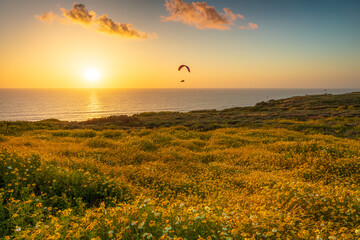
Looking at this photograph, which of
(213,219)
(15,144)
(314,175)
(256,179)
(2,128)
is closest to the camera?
(213,219)

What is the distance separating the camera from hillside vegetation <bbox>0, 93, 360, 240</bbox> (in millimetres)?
4426

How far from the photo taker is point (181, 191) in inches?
353

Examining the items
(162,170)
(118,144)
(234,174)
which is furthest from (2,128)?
(234,174)

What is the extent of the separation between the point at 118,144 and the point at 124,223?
1345cm

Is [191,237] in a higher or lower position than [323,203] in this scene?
higher

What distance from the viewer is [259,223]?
4668mm

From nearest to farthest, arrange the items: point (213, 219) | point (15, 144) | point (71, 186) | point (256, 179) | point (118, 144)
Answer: point (213, 219) < point (71, 186) < point (256, 179) < point (15, 144) < point (118, 144)

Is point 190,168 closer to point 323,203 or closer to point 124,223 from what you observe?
point 323,203

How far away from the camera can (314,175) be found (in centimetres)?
1078

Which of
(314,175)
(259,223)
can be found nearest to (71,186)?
(259,223)

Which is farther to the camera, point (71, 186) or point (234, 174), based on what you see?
point (234, 174)

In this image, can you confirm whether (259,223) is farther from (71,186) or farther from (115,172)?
(115,172)

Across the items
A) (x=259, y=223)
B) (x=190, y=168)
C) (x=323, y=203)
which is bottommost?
Result: (x=190, y=168)

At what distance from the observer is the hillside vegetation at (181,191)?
4.43 metres
